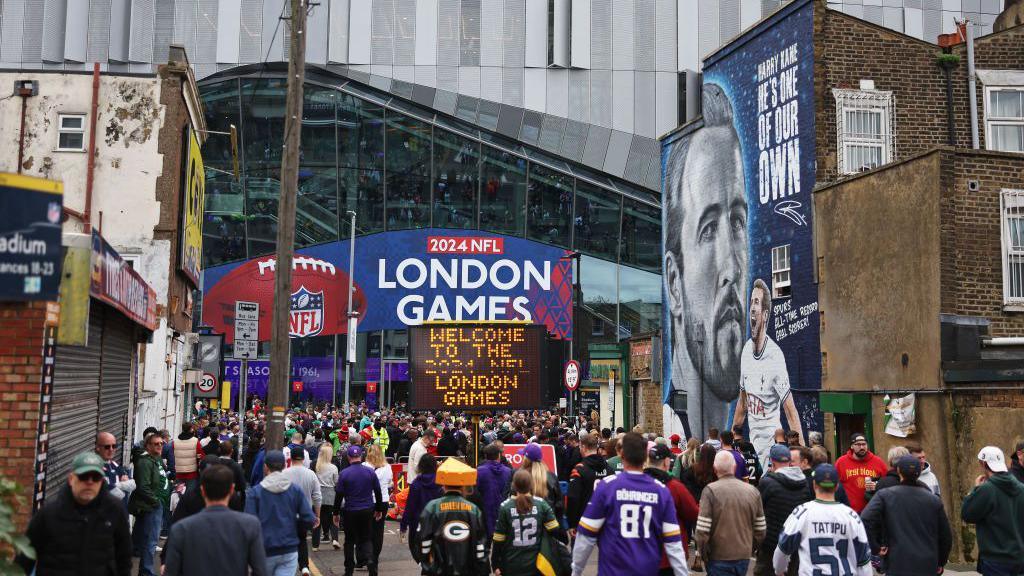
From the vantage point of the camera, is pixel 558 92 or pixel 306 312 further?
pixel 558 92

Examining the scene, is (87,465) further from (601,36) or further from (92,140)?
(601,36)

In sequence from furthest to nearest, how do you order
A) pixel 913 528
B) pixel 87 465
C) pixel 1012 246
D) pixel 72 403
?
pixel 1012 246, pixel 72 403, pixel 913 528, pixel 87 465

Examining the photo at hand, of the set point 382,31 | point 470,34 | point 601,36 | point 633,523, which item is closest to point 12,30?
point 382,31

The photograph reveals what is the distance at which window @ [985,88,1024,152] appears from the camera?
23.8 meters

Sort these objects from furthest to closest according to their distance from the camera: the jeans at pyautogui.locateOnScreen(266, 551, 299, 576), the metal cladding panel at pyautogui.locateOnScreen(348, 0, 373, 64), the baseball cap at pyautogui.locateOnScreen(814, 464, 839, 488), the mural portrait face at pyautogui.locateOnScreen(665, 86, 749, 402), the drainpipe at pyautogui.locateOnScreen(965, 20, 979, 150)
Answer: the metal cladding panel at pyautogui.locateOnScreen(348, 0, 373, 64)
the mural portrait face at pyautogui.locateOnScreen(665, 86, 749, 402)
the drainpipe at pyautogui.locateOnScreen(965, 20, 979, 150)
the jeans at pyautogui.locateOnScreen(266, 551, 299, 576)
the baseball cap at pyautogui.locateOnScreen(814, 464, 839, 488)

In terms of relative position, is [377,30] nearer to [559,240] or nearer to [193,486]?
[559,240]

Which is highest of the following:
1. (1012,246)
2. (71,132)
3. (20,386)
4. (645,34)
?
(645,34)

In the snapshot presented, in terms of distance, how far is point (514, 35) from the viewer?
53688 mm

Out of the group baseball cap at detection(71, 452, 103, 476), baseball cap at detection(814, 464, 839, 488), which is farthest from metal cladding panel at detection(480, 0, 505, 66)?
baseball cap at detection(71, 452, 103, 476)

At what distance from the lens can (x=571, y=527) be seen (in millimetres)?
13094

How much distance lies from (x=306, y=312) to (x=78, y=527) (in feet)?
149

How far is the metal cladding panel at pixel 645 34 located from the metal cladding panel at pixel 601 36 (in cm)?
135

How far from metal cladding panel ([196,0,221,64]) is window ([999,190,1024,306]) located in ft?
142

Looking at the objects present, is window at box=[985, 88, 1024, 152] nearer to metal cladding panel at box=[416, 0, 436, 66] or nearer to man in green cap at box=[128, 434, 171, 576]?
man in green cap at box=[128, 434, 171, 576]
